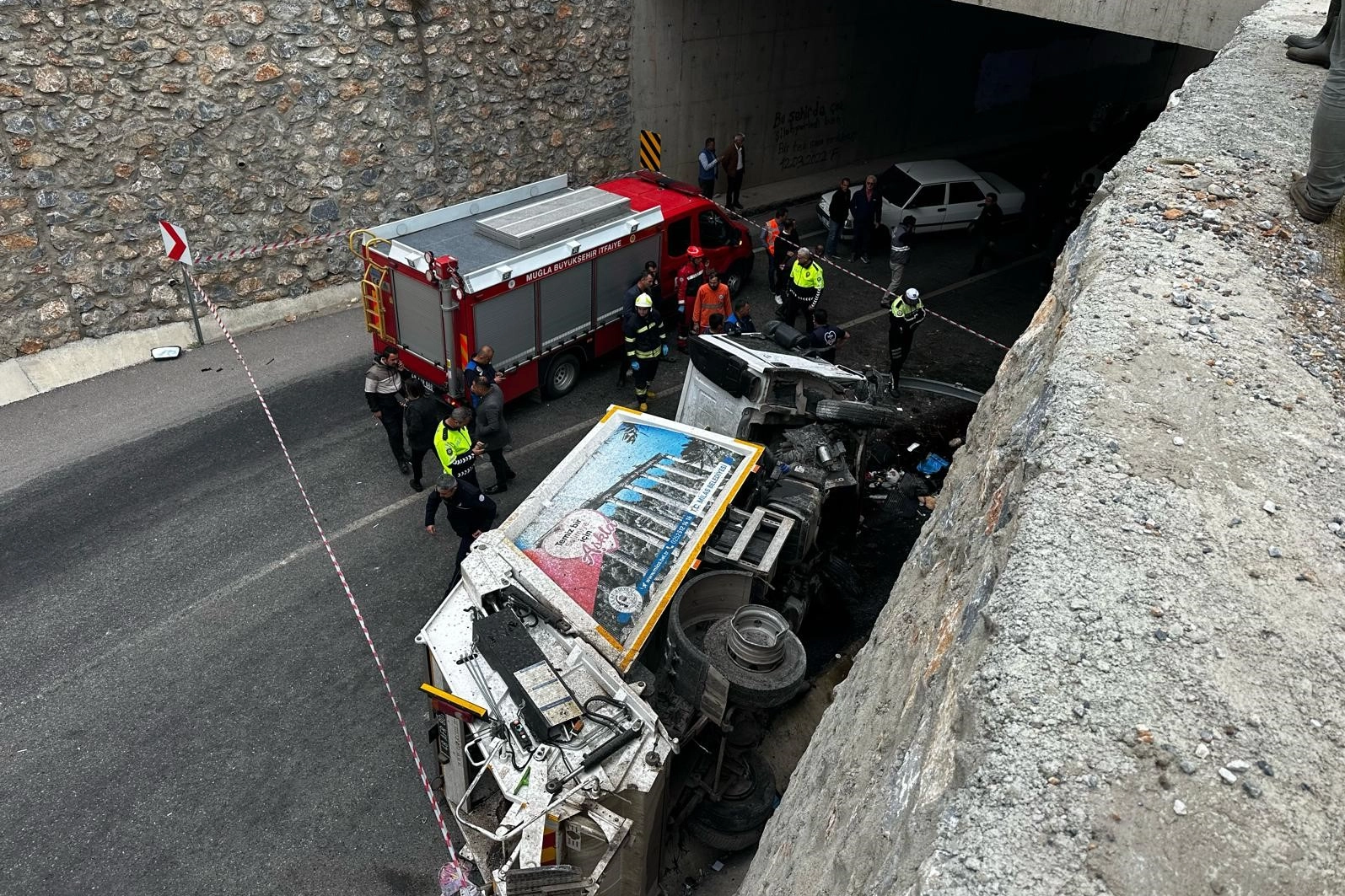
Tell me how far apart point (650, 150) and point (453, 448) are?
35.0 ft

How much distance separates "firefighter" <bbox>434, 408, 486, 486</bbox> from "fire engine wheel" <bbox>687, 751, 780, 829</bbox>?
3.87 metres

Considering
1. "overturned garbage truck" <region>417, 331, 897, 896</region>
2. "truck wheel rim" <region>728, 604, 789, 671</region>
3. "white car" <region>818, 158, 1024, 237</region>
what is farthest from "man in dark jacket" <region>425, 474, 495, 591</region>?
"white car" <region>818, 158, 1024, 237</region>

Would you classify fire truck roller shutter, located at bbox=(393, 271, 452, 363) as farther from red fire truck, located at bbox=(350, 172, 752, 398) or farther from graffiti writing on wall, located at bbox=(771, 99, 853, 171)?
graffiti writing on wall, located at bbox=(771, 99, 853, 171)

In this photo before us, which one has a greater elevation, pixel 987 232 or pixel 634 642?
pixel 634 642

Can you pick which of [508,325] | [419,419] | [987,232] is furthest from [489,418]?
[987,232]

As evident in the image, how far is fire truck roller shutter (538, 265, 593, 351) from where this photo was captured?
10844 millimetres

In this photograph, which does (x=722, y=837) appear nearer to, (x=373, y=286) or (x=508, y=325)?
(x=508, y=325)

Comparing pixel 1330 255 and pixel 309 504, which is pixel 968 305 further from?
pixel 309 504

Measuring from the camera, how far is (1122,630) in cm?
286

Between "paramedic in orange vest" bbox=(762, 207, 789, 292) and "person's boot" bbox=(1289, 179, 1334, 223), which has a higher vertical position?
"person's boot" bbox=(1289, 179, 1334, 223)

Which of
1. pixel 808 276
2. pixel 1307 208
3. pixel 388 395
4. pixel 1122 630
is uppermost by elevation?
pixel 1307 208

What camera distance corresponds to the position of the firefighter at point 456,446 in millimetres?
8336

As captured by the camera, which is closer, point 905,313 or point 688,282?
point 905,313

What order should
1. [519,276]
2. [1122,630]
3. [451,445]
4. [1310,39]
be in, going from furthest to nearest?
[519,276], [1310,39], [451,445], [1122,630]
